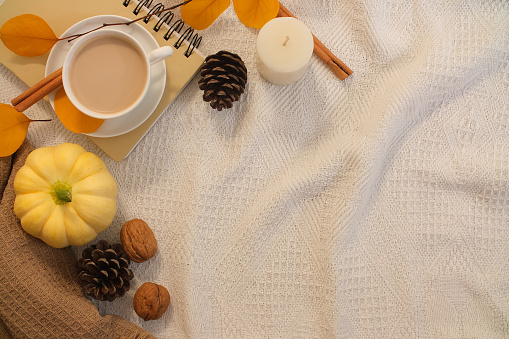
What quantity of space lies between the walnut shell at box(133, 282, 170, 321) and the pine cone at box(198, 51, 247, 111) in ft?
1.14

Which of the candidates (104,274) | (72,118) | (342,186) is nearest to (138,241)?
(104,274)

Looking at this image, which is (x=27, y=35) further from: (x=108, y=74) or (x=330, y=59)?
(x=330, y=59)

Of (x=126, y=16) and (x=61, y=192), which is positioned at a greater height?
(x=126, y=16)

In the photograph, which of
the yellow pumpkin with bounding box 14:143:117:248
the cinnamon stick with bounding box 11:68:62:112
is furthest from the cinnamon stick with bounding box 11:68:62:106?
the yellow pumpkin with bounding box 14:143:117:248

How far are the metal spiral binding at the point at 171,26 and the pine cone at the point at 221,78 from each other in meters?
0.06

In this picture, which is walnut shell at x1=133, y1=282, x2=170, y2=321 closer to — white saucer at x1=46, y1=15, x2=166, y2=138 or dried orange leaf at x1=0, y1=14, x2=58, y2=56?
white saucer at x1=46, y1=15, x2=166, y2=138

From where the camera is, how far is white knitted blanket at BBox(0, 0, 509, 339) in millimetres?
727

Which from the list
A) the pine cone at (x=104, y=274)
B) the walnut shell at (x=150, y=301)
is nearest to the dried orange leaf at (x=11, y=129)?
the pine cone at (x=104, y=274)

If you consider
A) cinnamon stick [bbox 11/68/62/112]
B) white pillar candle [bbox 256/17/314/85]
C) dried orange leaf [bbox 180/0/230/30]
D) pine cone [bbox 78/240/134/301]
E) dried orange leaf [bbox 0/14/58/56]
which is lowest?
pine cone [bbox 78/240/134/301]

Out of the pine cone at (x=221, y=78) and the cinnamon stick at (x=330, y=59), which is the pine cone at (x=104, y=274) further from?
the cinnamon stick at (x=330, y=59)

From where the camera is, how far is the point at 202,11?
69 centimetres

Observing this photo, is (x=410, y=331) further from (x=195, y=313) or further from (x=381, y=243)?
(x=195, y=313)

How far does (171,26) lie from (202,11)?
79mm

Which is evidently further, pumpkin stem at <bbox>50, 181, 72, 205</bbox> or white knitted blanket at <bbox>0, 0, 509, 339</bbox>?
white knitted blanket at <bbox>0, 0, 509, 339</bbox>
